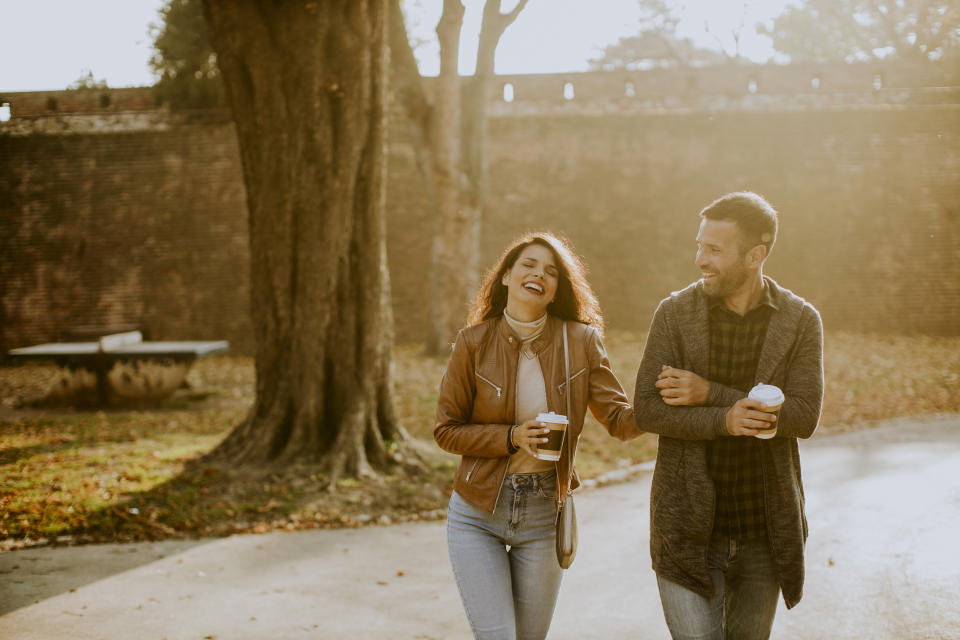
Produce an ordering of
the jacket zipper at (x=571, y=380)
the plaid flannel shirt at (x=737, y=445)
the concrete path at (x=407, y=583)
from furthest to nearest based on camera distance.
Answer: the concrete path at (x=407, y=583), the jacket zipper at (x=571, y=380), the plaid flannel shirt at (x=737, y=445)

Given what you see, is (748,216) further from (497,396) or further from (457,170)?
(457,170)

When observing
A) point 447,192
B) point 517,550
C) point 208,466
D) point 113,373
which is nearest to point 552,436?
point 517,550

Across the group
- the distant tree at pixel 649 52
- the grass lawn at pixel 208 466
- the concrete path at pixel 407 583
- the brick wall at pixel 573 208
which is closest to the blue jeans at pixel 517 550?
the concrete path at pixel 407 583

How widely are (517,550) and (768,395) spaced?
1075mm

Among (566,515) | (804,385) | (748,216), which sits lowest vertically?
(566,515)

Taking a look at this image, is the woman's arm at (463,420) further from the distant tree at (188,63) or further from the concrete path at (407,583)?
the distant tree at (188,63)

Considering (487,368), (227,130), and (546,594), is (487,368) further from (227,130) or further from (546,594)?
(227,130)

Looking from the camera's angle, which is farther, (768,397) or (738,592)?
(738,592)

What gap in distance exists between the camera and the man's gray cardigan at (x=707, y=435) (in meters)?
2.59

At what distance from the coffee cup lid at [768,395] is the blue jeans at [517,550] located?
2.88 ft

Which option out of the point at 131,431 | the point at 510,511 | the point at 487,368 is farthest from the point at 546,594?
the point at 131,431

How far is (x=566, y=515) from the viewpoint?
112 inches

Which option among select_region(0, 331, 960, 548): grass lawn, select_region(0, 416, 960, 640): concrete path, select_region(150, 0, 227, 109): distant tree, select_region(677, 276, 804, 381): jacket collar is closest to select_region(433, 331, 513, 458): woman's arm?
select_region(677, 276, 804, 381): jacket collar

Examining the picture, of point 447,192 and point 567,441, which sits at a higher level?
point 447,192
